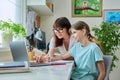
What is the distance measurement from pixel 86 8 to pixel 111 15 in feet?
1.57

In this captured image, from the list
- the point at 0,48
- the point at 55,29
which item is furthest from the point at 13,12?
the point at 0,48

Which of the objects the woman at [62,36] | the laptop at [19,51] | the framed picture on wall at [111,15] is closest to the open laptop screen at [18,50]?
the laptop at [19,51]

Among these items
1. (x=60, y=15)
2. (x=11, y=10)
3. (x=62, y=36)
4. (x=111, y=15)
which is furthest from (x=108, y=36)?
(x=11, y=10)

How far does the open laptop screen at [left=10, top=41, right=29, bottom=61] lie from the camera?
5.82 ft

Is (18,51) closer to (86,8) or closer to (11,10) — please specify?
(11,10)

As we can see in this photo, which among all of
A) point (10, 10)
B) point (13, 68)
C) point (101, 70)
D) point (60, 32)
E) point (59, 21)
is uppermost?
point (10, 10)

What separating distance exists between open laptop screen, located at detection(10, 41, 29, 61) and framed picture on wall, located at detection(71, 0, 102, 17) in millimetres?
2632

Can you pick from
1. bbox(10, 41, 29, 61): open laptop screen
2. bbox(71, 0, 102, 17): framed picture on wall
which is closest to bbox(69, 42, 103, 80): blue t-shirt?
bbox(10, 41, 29, 61): open laptop screen

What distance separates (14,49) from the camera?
1780mm

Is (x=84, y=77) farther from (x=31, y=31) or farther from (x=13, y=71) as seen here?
(x=31, y=31)

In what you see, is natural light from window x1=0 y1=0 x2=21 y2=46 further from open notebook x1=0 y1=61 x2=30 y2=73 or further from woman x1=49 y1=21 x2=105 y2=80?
open notebook x1=0 y1=61 x2=30 y2=73

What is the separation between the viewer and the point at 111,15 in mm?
4277

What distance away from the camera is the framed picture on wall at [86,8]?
4.29 m

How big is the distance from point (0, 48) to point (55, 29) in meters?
0.69
